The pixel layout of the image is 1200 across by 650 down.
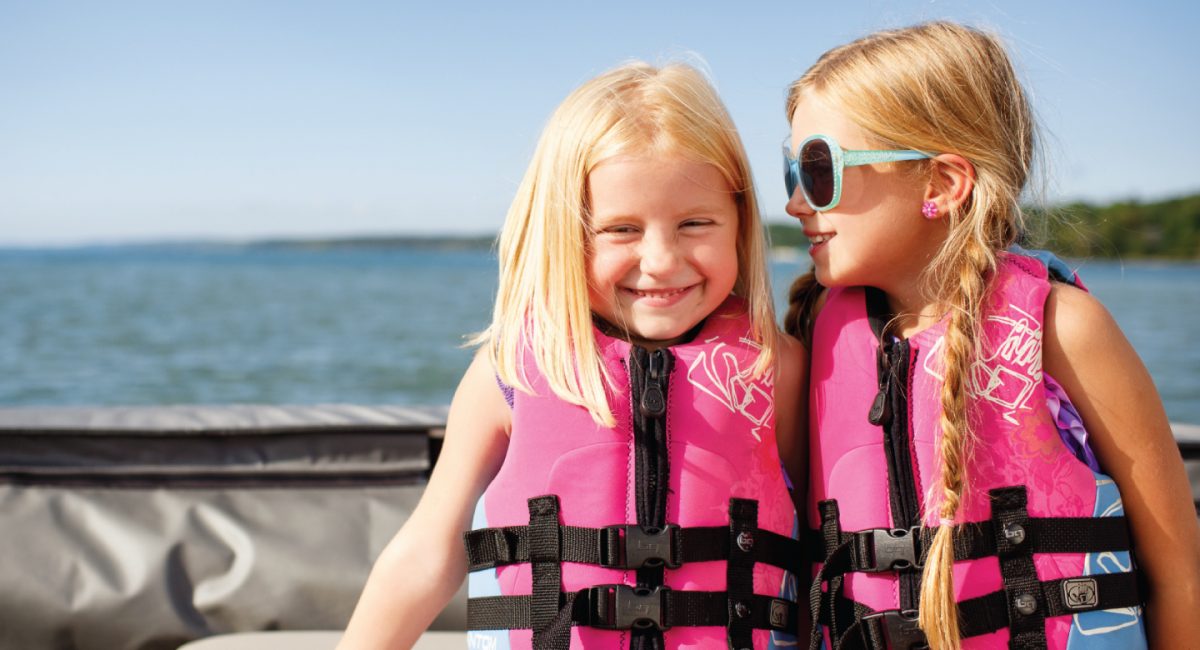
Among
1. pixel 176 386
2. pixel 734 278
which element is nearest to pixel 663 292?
pixel 734 278

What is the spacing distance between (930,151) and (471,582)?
1227mm

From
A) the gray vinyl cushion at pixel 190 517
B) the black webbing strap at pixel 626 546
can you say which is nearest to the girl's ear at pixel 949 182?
the black webbing strap at pixel 626 546

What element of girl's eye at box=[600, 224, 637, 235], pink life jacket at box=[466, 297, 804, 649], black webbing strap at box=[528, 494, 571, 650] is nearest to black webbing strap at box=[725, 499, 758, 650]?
pink life jacket at box=[466, 297, 804, 649]

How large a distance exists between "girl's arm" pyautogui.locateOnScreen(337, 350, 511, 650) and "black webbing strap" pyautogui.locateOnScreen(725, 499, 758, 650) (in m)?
0.50

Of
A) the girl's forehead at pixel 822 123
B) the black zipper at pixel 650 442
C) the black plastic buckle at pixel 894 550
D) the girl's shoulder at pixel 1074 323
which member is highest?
the girl's forehead at pixel 822 123

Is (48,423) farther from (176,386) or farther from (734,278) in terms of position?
(176,386)

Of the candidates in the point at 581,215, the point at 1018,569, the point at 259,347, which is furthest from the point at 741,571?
the point at 259,347

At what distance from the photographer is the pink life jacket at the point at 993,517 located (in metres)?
1.83

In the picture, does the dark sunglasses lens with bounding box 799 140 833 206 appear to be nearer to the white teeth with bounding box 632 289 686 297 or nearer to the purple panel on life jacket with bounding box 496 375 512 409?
the white teeth with bounding box 632 289 686 297

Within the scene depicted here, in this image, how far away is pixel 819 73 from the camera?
206 cm

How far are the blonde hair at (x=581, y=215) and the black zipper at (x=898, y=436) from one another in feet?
0.74

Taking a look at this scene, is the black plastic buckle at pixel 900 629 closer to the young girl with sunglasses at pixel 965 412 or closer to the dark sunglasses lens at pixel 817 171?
the young girl with sunglasses at pixel 965 412

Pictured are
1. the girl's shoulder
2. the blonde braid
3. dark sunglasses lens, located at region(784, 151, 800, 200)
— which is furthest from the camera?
dark sunglasses lens, located at region(784, 151, 800, 200)

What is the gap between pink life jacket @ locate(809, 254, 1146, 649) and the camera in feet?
6.01
